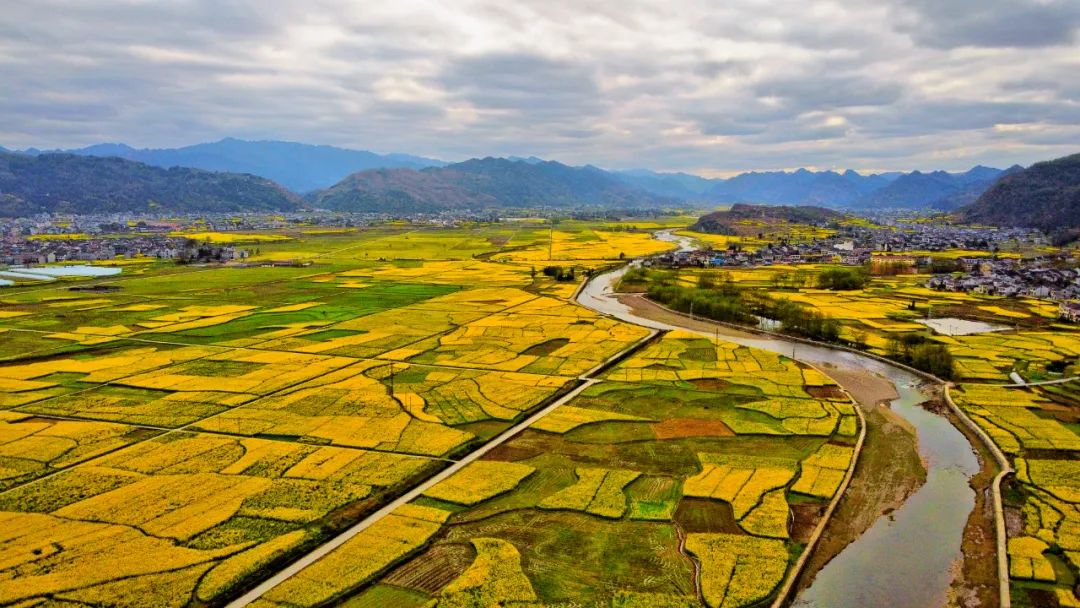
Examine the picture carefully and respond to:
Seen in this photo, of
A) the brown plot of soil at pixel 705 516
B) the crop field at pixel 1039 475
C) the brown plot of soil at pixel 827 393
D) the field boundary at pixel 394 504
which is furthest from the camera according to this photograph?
the brown plot of soil at pixel 827 393

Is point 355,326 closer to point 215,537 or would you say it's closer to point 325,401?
point 325,401

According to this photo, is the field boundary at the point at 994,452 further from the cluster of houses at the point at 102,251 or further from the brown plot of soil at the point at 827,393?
the cluster of houses at the point at 102,251

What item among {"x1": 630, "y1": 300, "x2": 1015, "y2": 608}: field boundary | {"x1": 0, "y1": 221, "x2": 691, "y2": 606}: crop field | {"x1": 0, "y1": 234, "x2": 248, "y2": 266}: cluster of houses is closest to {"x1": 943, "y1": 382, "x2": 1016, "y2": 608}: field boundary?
{"x1": 630, "y1": 300, "x2": 1015, "y2": 608}: field boundary

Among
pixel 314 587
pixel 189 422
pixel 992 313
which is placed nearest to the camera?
pixel 314 587

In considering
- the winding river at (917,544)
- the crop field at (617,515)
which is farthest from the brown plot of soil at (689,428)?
the winding river at (917,544)

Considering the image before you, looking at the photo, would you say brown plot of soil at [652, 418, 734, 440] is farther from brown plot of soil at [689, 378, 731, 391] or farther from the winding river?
the winding river

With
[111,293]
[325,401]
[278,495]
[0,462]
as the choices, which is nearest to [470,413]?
[325,401]
